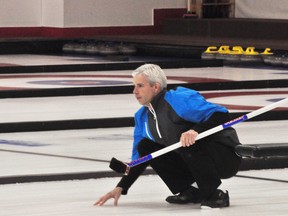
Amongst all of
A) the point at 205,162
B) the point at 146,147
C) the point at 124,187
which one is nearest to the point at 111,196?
the point at 124,187

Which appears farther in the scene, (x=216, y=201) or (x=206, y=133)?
(x=216, y=201)

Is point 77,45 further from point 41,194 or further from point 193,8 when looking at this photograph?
point 41,194

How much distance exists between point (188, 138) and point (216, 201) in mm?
290

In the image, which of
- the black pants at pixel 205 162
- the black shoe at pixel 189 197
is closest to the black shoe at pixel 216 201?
the black pants at pixel 205 162

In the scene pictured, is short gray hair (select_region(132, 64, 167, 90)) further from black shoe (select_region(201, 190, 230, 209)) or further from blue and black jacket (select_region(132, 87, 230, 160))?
black shoe (select_region(201, 190, 230, 209))

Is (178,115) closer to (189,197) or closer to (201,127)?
(201,127)

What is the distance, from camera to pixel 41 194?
4.70 meters

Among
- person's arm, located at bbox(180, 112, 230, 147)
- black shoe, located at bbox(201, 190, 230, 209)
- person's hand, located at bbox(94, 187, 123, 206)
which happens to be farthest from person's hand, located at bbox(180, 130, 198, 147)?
person's hand, located at bbox(94, 187, 123, 206)

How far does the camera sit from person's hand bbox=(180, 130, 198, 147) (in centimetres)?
413

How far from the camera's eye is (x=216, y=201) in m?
4.26

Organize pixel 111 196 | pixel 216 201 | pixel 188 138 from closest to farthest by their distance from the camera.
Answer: pixel 188 138 → pixel 216 201 → pixel 111 196

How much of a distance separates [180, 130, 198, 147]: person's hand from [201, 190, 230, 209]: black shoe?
25 centimetres

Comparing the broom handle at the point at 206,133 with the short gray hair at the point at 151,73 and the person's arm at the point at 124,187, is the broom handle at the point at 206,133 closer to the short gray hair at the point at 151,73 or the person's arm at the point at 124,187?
the person's arm at the point at 124,187

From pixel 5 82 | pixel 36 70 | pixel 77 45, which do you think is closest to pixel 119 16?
pixel 77 45
